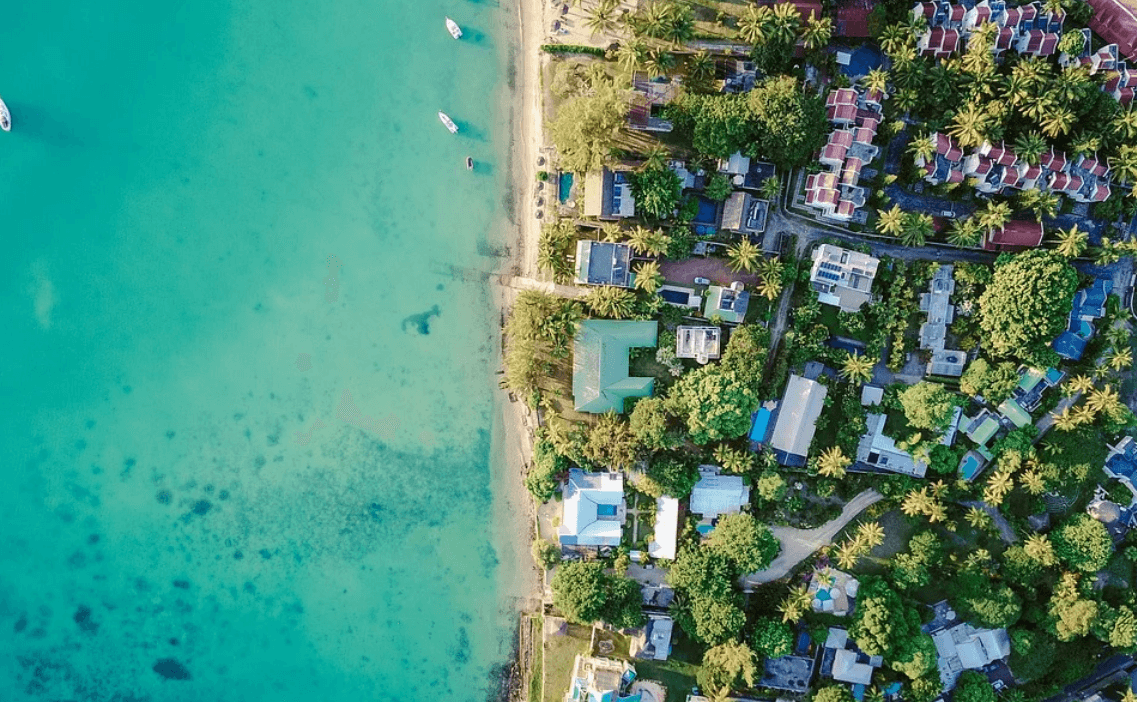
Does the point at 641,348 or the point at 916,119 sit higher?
the point at 916,119

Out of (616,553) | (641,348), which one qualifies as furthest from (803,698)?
(641,348)

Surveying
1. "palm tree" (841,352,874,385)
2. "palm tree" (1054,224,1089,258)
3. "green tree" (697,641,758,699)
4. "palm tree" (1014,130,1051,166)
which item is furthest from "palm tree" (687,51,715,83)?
"green tree" (697,641,758,699)

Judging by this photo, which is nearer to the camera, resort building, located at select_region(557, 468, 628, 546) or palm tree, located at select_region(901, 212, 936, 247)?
palm tree, located at select_region(901, 212, 936, 247)

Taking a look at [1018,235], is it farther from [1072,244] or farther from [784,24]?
[784,24]

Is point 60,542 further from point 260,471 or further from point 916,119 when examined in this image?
point 916,119

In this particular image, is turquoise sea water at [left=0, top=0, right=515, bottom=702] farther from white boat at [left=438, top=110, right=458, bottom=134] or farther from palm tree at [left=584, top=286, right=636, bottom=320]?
palm tree at [left=584, top=286, right=636, bottom=320]
